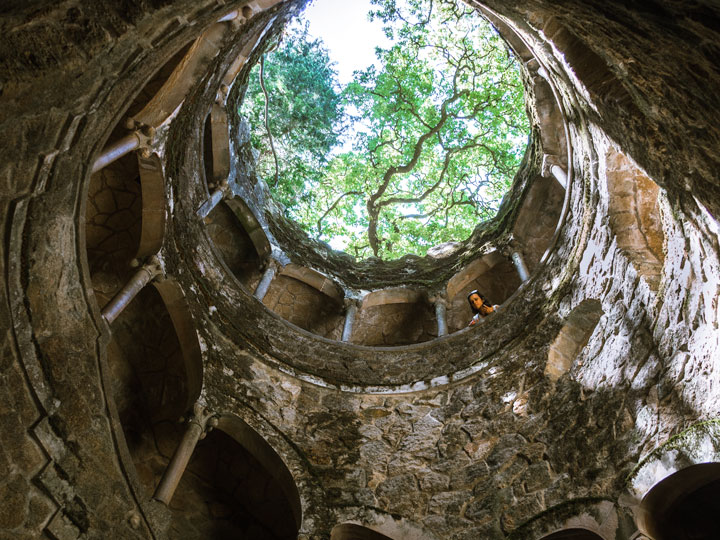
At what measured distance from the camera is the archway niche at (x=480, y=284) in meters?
9.45

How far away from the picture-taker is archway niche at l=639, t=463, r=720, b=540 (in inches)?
157

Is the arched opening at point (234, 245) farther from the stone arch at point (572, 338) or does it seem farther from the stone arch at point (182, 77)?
the stone arch at point (572, 338)

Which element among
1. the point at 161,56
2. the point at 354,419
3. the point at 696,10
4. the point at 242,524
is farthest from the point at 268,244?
the point at 696,10

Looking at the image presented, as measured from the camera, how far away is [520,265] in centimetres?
865

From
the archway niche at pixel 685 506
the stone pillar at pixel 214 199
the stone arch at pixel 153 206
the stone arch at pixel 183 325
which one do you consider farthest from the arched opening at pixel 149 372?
A: the archway niche at pixel 685 506

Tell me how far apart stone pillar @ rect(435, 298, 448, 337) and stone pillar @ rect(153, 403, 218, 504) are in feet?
13.0

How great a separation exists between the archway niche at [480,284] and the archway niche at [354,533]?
4541 mm

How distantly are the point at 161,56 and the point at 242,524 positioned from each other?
5190 millimetres

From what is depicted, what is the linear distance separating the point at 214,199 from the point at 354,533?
4995 millimetres

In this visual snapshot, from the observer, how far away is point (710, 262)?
387 centimetres

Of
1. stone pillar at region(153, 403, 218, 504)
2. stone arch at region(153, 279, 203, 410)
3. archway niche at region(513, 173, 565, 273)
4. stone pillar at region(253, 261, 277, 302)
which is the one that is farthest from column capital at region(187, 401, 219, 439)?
archway niche at region(513, 173, 565, 273)

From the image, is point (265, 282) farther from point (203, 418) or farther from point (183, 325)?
point (203, 418)

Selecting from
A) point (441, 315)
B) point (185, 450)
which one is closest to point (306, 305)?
point (441, 315)

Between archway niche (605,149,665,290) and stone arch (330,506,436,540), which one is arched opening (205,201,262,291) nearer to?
stone arch (330,506,436,540)
